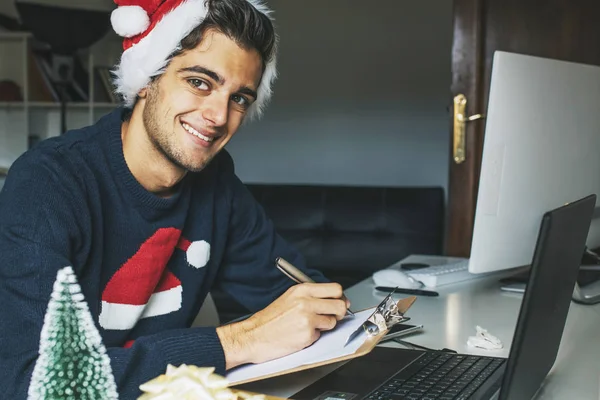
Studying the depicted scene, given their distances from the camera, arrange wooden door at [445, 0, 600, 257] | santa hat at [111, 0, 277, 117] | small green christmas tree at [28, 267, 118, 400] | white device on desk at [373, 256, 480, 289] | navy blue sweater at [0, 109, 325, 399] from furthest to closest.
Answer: wooden door at [445, 0, 600, 257], white device on desk at [373, 256, 480, 289], santa hat at [111, 0, 277, 117], navy blue sweater at [0, 109, 325, 399], small green christmas tree at [28, 267, 118, 400]

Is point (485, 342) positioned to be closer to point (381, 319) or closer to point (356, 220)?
point (381, 319)

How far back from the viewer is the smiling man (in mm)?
994

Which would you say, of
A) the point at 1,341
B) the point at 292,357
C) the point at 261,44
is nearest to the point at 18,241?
the point at 1,341

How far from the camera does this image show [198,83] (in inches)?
49.4

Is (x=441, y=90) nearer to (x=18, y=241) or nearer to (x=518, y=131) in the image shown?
(x=518, y=131)

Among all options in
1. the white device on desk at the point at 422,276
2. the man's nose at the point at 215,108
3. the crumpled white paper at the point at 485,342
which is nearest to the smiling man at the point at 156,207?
the man's nose at the point at 215,108

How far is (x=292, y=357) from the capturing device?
3.57 feet

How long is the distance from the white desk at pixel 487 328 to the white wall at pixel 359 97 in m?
2.22

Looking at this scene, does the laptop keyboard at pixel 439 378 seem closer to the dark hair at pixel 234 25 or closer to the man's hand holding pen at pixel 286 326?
the man's hand holding pen at pixel 286 326

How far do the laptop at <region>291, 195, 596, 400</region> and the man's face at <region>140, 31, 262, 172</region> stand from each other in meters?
0.45

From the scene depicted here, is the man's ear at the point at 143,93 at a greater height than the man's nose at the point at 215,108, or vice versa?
the man's ear at the point at 143,93

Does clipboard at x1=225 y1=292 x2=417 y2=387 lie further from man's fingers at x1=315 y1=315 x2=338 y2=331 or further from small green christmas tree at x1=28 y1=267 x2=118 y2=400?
small green christmas tree at x1=28 y1=267 x2=118 y2=400

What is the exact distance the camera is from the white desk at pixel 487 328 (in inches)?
42.8

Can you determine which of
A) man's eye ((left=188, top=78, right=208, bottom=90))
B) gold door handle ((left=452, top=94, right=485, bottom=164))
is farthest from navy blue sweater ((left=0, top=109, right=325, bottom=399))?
gold door handle ((left=452, top=94, right=485, bottom=164))
